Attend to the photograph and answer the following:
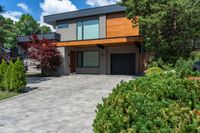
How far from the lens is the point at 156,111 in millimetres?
2762

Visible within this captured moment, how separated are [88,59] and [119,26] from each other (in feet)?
15.3

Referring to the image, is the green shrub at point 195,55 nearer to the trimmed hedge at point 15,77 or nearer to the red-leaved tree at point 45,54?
the trimmed hedge at point 15,77

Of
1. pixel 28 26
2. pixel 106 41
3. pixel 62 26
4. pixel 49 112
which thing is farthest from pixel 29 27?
pixel 49 112

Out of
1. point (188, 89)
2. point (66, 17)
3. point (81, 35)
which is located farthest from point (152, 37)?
point (188, 89)

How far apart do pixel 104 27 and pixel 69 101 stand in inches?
514

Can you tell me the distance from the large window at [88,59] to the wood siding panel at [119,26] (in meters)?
2.65

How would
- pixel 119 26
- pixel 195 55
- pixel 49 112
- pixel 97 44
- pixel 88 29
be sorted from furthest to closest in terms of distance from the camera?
pixel 88 29
pixel 119 26
pixel 97 44
pixel 195 55
pixel 49 112

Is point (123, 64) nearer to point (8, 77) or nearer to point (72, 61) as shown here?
point (72, 61)

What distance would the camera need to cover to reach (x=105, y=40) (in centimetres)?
2042

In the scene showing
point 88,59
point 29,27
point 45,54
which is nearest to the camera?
point 45,54

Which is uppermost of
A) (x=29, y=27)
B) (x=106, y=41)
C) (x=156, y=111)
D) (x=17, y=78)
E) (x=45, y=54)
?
(x=29, y=27)

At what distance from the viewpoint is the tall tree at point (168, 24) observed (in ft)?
49.5

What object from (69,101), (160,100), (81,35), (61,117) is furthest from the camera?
(81,35)

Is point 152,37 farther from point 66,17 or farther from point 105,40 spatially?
point 66,17
